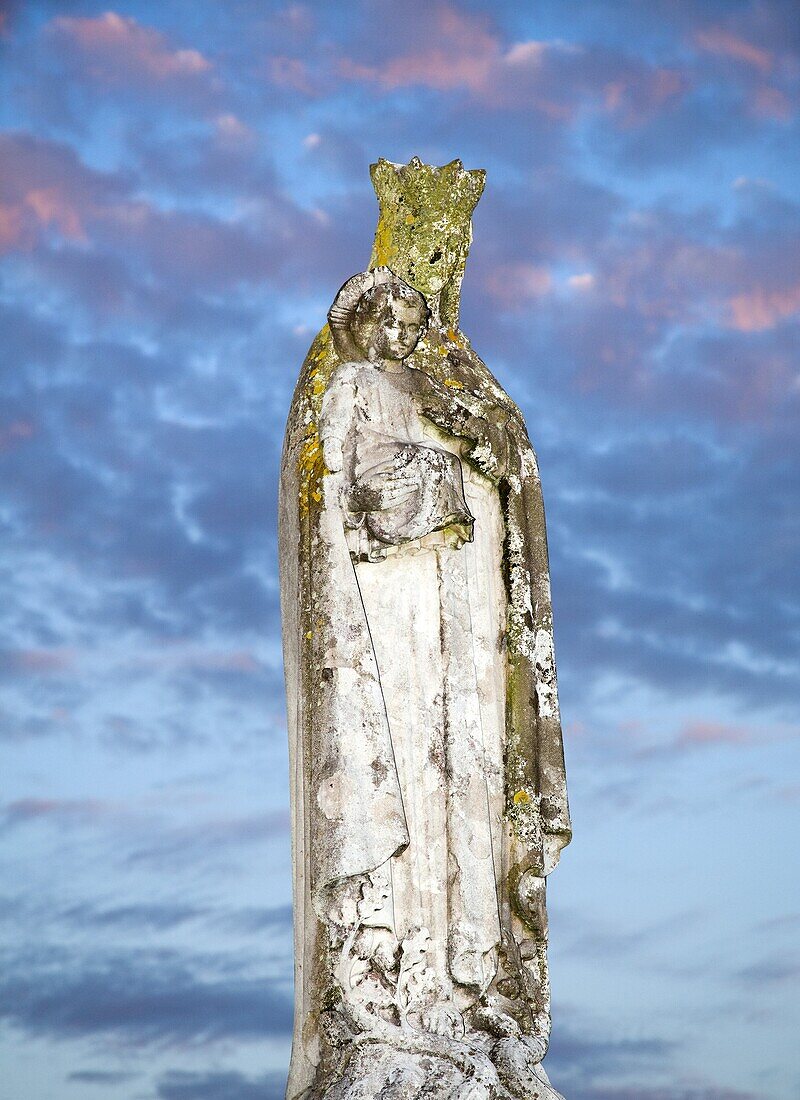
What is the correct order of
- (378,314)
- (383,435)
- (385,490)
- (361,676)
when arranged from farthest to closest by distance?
(378,314)
(383,435)
(385,490)
(361,676)

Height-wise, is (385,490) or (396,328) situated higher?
(396,328)

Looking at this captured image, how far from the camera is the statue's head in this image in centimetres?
1352

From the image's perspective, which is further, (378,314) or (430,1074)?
(378,314)

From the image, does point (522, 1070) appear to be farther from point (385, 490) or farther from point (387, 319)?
point (387, 319)

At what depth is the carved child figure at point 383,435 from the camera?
1297 centimetres

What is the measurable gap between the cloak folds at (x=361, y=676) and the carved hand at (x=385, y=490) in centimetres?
25

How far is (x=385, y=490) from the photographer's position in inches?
508

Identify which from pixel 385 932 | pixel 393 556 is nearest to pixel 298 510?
pixel 393 556

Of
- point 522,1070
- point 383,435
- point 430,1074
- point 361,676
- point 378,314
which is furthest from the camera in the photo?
point 378,314

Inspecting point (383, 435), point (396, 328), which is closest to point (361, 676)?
point (383, 435)

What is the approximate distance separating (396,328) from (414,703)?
9.15ft

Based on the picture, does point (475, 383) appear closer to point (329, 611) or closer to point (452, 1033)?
point (329, 611)

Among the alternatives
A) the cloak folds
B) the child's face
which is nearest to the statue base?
Result: the cloak folds

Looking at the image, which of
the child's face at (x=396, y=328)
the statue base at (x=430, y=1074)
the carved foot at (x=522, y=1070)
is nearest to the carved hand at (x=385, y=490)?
the child's face at (x=396, y=328)
